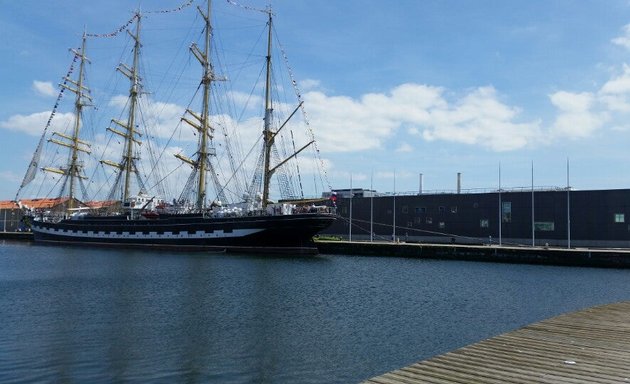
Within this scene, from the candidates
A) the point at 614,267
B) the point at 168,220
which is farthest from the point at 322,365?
the point at 168,220

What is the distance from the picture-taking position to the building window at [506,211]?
6944 centimetres

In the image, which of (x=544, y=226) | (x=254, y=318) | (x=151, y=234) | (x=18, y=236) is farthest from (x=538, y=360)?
(x=18, y=236)

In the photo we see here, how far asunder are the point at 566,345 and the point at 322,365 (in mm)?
6823

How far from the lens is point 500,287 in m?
34.9

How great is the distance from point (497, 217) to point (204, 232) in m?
38.7

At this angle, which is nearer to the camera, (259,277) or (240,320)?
(240,320)

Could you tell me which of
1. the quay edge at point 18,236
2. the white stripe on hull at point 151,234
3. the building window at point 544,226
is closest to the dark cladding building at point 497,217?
the building window at point 544,226

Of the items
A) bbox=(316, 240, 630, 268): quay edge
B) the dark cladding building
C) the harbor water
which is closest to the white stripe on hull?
bbox=(316, 240, 630, 268): quay edge

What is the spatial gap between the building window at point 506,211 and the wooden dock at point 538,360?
5674cm

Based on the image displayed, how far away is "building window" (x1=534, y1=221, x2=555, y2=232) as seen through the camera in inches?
2628

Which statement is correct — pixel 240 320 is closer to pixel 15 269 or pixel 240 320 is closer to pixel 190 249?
pixel 15 269

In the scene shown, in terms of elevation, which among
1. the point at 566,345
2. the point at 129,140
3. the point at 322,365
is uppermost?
the point at 129,140

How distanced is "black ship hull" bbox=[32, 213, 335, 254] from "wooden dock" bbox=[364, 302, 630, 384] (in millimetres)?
47602

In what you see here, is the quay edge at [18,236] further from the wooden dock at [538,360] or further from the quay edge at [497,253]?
the wooden dock at [538,360]
